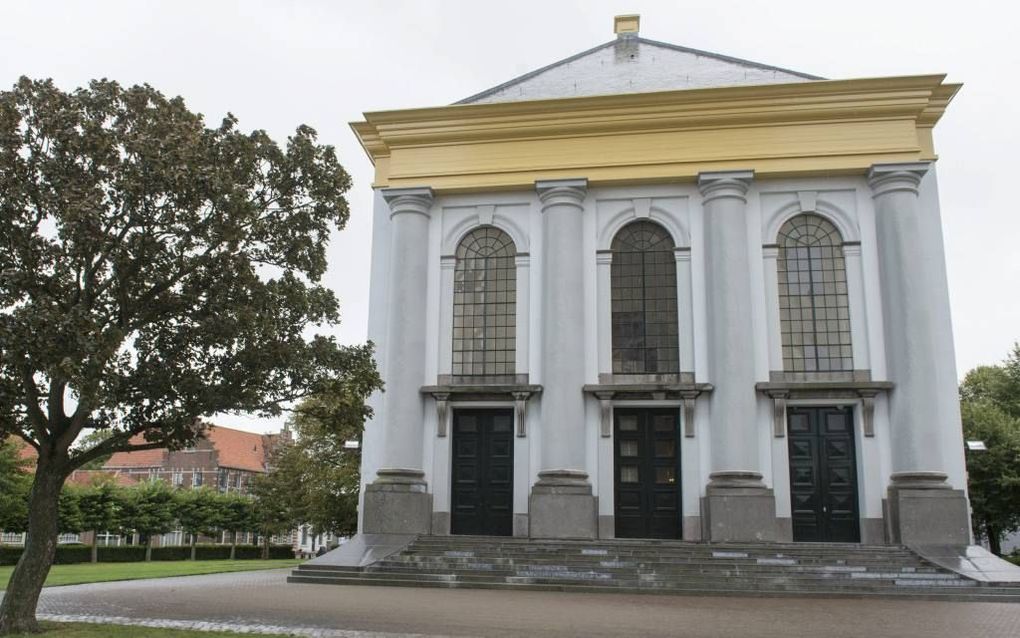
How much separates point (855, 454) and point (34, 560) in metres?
18.2

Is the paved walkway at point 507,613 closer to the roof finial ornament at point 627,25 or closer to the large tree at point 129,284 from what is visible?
the large tree at point 129,284

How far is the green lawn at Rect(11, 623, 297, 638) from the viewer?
10.4 m

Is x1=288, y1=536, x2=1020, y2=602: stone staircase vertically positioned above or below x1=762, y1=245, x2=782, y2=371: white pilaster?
below

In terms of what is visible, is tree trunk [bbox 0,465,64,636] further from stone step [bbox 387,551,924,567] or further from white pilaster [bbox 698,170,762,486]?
white pilaster [bbox 698,170,762,486]

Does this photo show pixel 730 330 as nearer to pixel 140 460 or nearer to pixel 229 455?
pixel 229 455

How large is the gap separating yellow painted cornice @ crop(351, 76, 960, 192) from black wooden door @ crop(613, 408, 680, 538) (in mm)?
Result: 6487

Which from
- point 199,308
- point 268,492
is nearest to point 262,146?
point 199,308

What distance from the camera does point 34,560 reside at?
443 inches

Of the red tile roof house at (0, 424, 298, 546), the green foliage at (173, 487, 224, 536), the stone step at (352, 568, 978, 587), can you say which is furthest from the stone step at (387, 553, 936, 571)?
the red tile roof house at (0, 424, 298, 546)

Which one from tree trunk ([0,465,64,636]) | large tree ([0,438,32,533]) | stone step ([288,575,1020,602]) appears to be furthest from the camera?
large tree ([0,438,32,533])

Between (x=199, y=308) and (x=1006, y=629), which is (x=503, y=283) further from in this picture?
(x=1006, y=629)

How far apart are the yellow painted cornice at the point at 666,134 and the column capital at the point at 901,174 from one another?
A: 0.23 meters

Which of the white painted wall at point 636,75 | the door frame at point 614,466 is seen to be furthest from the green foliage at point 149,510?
the door frame at point 614,466

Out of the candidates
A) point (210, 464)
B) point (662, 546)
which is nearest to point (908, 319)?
point (662, 546)
